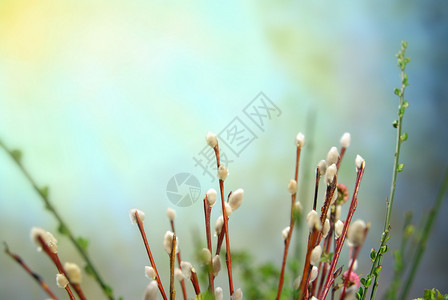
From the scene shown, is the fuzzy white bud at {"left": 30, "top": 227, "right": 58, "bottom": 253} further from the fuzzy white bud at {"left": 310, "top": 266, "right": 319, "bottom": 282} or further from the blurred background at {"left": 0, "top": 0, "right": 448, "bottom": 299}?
the blurred background at {"left": 0, "top": 0, "right": 448, "bottom": 299}

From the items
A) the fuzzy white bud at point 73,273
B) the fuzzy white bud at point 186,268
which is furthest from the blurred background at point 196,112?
the fuzzy white bud at point 73,273

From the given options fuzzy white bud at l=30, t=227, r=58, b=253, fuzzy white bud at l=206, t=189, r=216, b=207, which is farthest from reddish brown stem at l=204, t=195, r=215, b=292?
fuzzy white bud at l=30, t=227, r=58, b=253

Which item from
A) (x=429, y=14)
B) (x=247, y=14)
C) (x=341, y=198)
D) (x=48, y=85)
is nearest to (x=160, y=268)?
(x=48, y=85)

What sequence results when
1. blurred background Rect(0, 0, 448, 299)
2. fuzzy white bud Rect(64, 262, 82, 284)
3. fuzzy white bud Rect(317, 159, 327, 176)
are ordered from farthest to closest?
blurred background Rect(0, 0, 448, 299) → fuzzy white bud Rect(317, 159, 327, 176) → fuzzy white bud Rect(64, 262, 82, 284)

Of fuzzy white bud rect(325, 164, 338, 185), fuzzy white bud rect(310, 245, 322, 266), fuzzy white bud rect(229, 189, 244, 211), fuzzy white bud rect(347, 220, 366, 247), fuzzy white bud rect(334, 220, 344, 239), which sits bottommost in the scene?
fuzzy white bud rect(347, 220, 366, 247)

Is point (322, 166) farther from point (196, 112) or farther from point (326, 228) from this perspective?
point (196, 112)

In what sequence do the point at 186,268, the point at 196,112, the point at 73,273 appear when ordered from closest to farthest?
1. the point at 73,273
2. the point at 186,268
3. the point at 196,112

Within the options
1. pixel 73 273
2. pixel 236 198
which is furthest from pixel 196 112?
pixel 73 273

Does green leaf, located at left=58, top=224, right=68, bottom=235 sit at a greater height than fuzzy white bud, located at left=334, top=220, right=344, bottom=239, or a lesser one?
greater

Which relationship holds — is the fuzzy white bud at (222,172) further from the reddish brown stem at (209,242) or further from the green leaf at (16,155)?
the green leaf at (16,155)

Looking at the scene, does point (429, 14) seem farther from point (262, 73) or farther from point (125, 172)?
point (125, 172)
